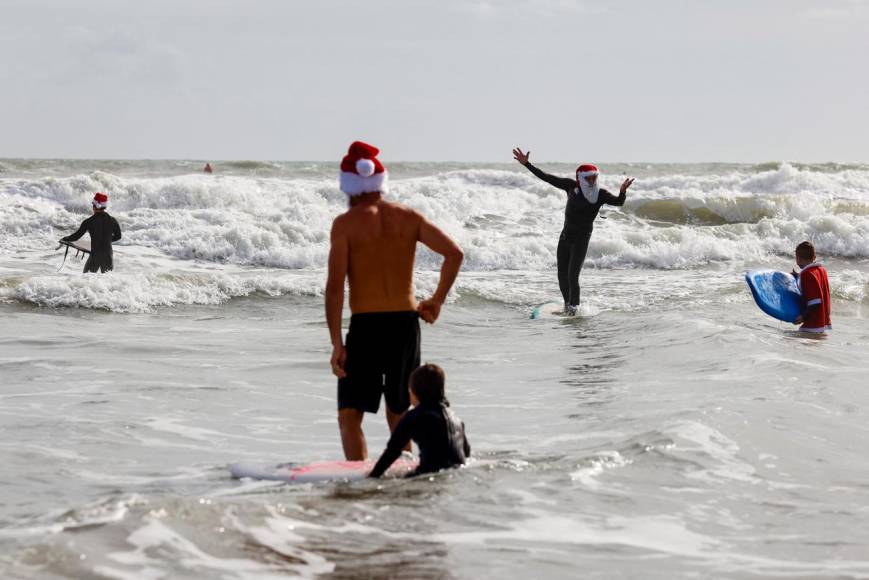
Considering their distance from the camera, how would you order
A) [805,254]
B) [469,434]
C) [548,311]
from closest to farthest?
[469,434], [805,254], [548,311]

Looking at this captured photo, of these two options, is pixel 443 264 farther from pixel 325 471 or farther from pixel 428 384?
pixel 325 471

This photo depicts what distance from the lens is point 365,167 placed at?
19.4 feet

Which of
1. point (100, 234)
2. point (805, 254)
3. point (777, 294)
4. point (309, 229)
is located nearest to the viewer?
point (805, 254)

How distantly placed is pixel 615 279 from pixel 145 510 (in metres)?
17.0

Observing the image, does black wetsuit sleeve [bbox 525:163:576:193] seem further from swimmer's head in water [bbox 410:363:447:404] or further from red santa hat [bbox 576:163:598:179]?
swimmer's head in water [bbox 410:363:447:404]

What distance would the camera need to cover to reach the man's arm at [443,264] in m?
5.82

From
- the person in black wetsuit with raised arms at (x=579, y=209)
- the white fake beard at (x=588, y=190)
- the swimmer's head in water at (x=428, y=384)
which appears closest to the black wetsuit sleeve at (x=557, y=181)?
the person in black wetsuit with raised arms at (x=579, y=209)

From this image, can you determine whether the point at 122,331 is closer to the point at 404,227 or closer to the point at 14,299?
the point at 14,299

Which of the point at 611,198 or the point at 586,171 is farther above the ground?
the point at 586,171

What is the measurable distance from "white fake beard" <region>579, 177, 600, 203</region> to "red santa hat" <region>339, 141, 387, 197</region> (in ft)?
27.6

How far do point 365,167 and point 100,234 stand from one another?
10.8 m

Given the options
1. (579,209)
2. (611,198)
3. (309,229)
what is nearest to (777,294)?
(611,198)

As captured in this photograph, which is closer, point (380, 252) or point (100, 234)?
point (380, 252)

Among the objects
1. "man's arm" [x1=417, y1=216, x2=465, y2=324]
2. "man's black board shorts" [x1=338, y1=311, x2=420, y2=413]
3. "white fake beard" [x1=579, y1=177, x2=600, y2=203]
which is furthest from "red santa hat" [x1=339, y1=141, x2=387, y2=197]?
"white fake beard" [x1=579, y1=177, x2=600, y2=203]
